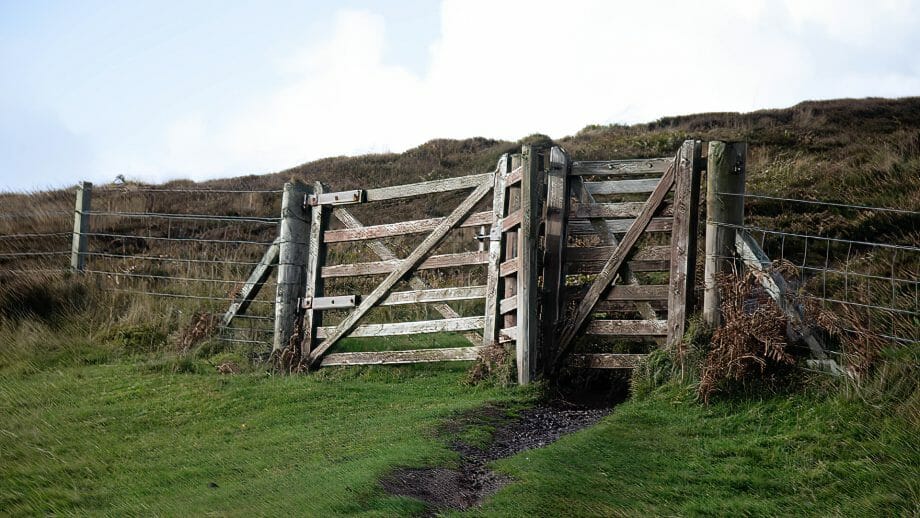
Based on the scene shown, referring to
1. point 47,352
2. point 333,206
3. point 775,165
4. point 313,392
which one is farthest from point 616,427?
point 775,165

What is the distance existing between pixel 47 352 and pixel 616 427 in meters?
7.48

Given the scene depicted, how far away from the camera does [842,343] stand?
22.5 ft

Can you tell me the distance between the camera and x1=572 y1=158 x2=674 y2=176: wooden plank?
28.5 feet

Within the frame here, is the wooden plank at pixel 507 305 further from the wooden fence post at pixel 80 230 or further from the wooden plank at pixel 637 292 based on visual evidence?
the wooden fence post at pixel 80 230

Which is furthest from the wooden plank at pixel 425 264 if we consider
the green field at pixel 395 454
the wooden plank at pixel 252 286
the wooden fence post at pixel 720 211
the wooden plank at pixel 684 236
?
the wooden fence post at pixel 720 211

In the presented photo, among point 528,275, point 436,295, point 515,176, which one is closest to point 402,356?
point 436,295

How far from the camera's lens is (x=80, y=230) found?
13281mm

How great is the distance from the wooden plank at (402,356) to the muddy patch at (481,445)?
4.70 feet

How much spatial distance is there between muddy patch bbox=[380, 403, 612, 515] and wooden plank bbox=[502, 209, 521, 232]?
1956mm

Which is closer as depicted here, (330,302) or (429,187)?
(429,187)

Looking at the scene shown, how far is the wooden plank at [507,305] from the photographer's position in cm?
904

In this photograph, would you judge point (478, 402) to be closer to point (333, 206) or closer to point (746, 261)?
point (746, 261)

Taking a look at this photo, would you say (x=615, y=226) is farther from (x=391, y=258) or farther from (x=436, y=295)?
(x=391, y=258)

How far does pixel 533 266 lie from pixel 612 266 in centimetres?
83
